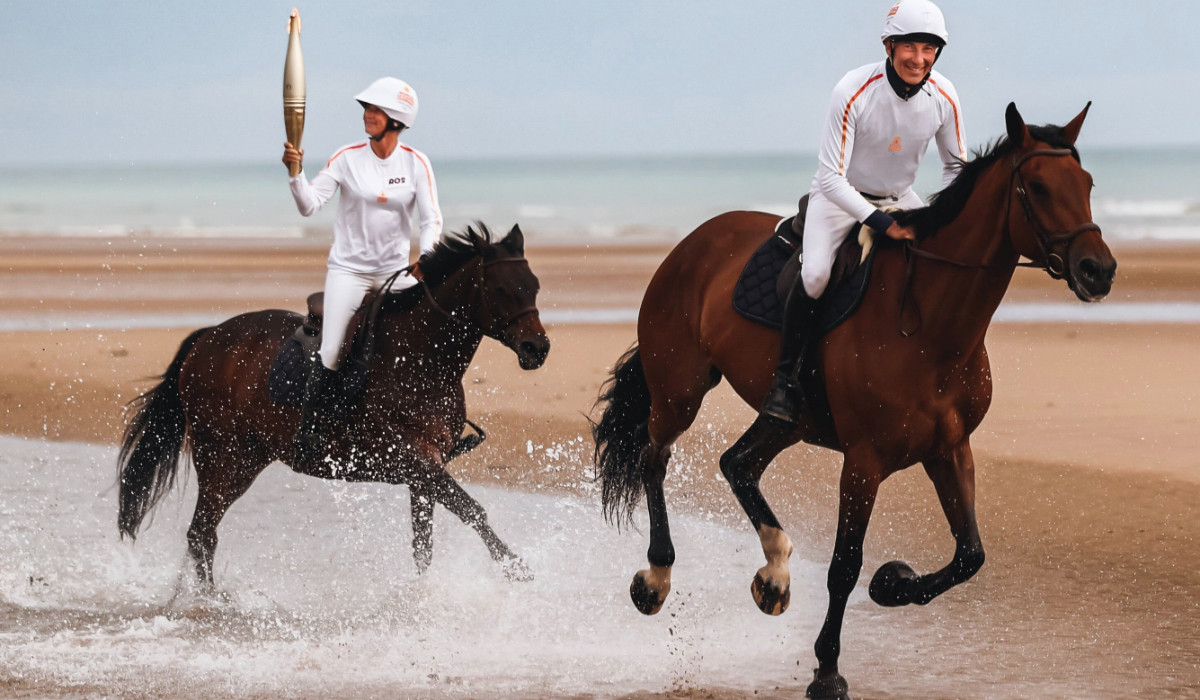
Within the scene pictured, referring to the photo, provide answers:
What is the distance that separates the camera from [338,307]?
23.9 feet

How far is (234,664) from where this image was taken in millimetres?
6320

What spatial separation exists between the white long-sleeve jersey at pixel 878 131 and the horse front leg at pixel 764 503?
3.37 ft

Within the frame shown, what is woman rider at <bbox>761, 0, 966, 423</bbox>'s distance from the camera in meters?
5.71

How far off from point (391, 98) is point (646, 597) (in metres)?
2.69

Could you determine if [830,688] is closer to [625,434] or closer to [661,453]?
[661,453]

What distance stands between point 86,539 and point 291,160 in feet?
10.0

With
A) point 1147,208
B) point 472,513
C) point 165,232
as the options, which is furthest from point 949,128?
point 1147,208

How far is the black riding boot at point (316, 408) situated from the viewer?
7254mm

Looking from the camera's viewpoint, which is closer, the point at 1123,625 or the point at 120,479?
the point at 1123,625

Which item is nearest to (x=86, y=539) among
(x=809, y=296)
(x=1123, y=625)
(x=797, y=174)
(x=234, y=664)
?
(x=234, y=664)

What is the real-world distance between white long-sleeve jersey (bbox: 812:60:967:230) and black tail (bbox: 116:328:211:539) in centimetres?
405

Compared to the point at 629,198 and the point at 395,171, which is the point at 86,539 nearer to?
the point at 395,171

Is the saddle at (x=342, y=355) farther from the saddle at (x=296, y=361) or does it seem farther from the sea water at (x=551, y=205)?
the sea water at (x=551, y=205)

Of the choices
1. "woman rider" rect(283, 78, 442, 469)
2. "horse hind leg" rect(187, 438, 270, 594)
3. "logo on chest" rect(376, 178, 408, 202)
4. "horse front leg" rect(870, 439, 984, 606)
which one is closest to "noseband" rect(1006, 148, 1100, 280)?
"horse front leg" rect(870, 439, 984, 606)
